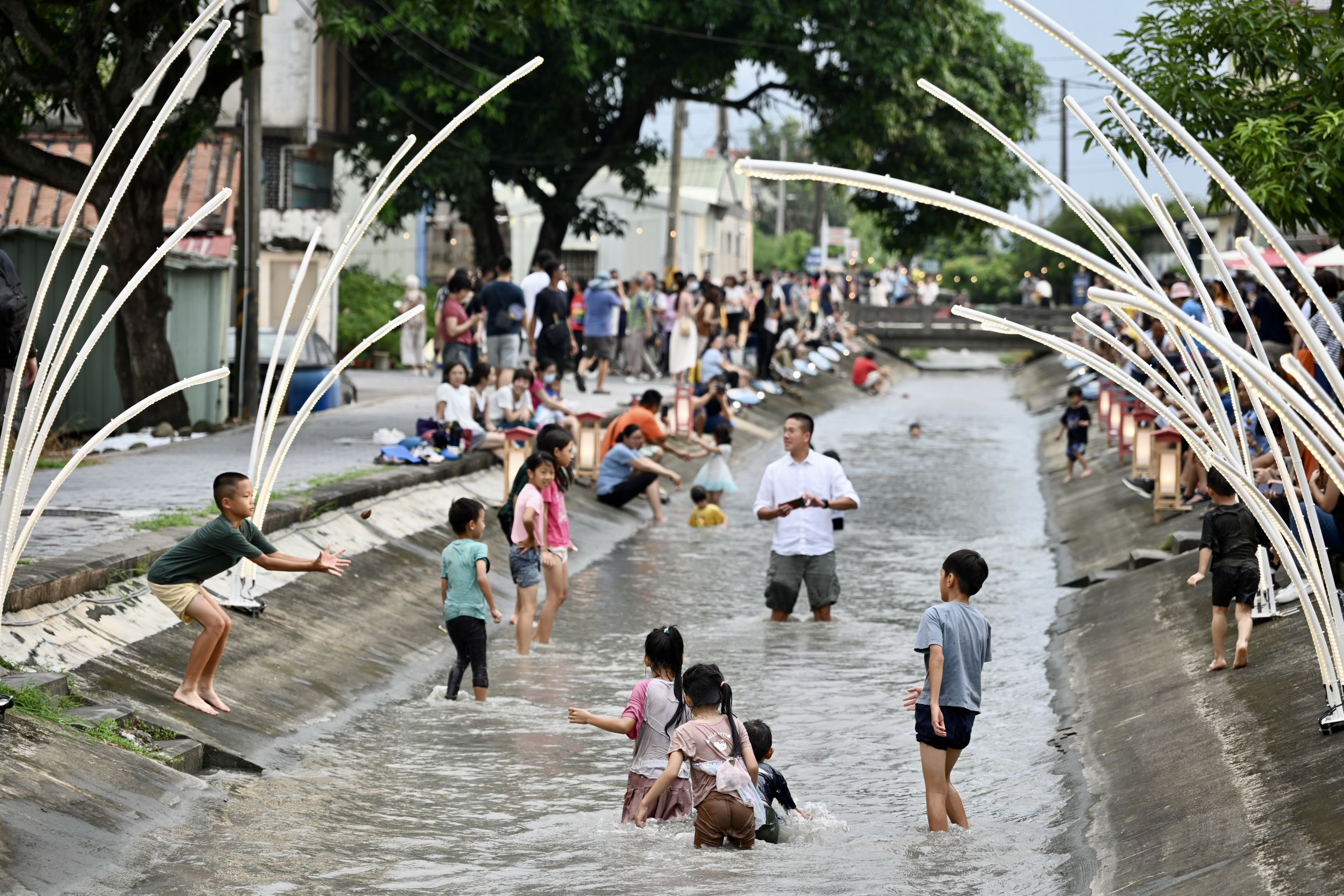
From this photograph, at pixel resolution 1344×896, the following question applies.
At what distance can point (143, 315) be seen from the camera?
21203mm

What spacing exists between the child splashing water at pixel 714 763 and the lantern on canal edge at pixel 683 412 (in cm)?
1773

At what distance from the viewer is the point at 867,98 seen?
3419 cm

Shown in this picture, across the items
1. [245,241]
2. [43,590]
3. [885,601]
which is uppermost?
[245,241]

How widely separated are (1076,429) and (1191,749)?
17.1 meters

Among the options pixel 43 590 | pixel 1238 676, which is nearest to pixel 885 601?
pixel 1238 676

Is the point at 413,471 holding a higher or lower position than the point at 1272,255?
lower

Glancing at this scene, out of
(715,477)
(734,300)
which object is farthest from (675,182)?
(715,477)

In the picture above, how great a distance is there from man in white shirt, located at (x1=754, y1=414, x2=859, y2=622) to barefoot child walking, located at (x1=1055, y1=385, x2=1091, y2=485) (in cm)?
1161

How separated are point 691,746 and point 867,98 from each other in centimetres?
2736

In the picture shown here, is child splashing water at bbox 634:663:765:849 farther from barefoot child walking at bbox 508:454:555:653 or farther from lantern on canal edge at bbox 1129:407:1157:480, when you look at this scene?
lantern on canal edge at bbox 1129:407:1157:480

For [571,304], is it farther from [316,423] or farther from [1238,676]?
[1238,676]

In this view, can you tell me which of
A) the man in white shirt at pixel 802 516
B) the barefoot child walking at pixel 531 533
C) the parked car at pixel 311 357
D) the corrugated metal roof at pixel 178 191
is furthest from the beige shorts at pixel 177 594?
the corrugated metal roof at pixel 178 191

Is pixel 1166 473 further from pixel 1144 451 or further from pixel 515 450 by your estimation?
pixel 515 450

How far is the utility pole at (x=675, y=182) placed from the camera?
4025 cm
